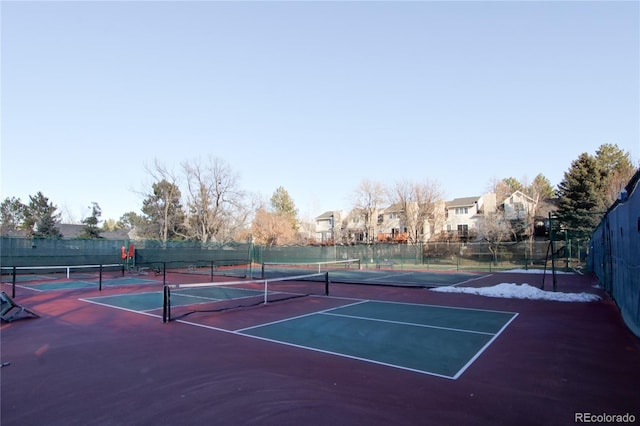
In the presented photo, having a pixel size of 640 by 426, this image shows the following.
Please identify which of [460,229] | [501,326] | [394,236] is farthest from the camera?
[394,236]

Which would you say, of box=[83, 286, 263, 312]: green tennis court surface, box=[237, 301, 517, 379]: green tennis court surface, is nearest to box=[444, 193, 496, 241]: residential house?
box=[83, 286, 263, 312]: green tennis court surface

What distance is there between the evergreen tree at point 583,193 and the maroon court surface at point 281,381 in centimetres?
3552

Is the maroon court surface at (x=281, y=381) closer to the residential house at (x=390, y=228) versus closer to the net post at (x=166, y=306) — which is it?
the net post at (x=166, y=306)

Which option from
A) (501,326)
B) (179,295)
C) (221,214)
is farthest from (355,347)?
(221,214)

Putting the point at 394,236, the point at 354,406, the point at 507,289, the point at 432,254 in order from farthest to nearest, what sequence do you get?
1. the point at 394,236
2. the point at 432,254
3. the point at 507,289
4. the point at 354,406

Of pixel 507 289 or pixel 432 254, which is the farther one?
pixel 432 254

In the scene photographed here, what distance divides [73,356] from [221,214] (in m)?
41.1

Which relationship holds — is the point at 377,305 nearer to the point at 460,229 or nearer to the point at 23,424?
the point at 23,424

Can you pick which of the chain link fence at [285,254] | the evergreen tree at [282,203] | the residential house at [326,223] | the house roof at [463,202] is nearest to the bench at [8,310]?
the chain link fence at [285,254]

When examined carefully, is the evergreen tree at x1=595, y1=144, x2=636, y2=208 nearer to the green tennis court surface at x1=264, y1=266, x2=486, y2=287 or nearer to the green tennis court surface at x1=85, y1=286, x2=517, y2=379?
the green tennis court surface at x1=264, y1=266, x2=486, y2=287

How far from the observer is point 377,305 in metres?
12.6

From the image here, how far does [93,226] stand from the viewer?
52.2 m

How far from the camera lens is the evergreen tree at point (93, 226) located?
50.5 meters

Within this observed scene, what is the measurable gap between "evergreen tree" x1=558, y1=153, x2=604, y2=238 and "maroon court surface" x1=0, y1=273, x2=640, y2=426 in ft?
117
